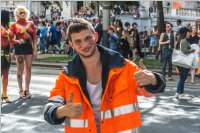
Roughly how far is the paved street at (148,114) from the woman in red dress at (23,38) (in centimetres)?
79

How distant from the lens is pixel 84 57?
9.87 feet

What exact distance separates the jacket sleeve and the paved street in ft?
13.0

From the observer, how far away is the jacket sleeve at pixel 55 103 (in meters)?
2.94

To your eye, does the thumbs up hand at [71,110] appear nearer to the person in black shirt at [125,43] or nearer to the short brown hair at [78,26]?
the short brown hair at [78,26]

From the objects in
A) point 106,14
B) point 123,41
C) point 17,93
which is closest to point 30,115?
point 17,93

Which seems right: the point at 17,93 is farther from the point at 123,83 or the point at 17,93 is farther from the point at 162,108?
the point at 123,83

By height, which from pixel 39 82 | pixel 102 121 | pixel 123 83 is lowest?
pixel 39 82

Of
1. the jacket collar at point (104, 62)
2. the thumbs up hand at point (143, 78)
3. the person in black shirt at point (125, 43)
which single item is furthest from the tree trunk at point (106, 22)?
the thumbs up hand at point (143, 78)

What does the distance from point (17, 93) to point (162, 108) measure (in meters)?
3.35

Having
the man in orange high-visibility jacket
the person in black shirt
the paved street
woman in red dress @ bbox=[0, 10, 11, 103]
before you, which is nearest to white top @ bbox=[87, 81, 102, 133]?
the man in orange high-visibility jacket

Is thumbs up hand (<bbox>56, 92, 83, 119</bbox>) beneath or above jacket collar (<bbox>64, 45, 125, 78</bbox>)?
beneath

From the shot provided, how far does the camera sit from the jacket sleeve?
2942 mm

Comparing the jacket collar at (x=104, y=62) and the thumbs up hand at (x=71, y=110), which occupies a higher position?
the jacket collar at (x=104, y=62)

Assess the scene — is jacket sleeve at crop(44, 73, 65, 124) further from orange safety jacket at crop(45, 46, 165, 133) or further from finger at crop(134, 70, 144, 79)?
finger at crop(134, 70, 144, 79)
